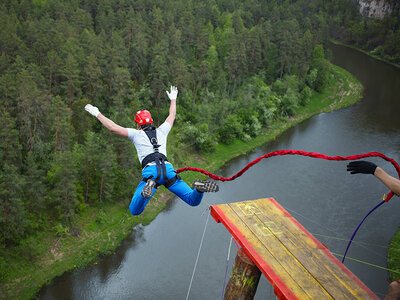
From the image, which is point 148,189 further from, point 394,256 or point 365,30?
point 365,30

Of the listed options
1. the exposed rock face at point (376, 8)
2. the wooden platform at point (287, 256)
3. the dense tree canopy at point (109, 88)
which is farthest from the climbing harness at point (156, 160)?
the exposed rock face at point (376, 8)

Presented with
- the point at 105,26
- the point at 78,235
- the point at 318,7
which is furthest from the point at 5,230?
the point at 318,7

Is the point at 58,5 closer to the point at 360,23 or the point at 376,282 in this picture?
the point at 376,282

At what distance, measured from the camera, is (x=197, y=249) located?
21969 mm

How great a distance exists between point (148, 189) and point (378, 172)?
336 centimetres

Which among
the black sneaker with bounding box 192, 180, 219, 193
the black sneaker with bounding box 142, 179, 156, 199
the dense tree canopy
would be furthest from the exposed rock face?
the black sneaker with bounding box 142, 179, 156, 199

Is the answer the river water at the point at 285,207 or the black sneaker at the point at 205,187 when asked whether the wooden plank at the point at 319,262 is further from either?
the river water at the point at 285,207

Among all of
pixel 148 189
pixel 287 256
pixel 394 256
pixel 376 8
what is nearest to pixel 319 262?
pixel 287 256

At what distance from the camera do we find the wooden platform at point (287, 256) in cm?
441

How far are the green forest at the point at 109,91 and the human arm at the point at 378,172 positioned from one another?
59.5 ft

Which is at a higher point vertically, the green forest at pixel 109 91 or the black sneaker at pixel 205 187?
the black sneaker at pixel 205 187

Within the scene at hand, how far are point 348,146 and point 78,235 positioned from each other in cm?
2677

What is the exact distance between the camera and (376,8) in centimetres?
8162

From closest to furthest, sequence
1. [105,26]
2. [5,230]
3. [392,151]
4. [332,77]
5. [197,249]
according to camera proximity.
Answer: [5,230] → [197,249] → [392,151] → [105,26] → [332,77]
